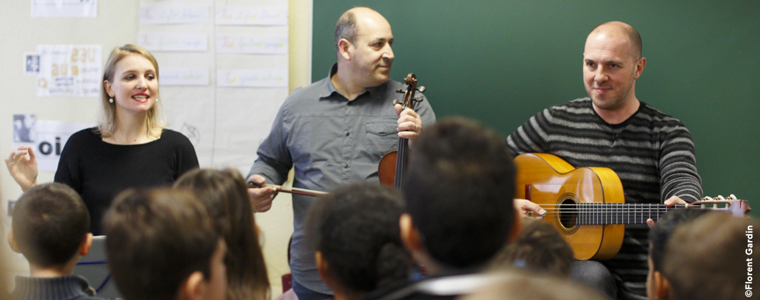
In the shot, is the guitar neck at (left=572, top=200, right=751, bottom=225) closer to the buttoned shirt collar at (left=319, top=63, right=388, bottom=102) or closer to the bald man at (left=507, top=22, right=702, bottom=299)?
the bald man at (left=507, top=22, right=702, bottom=299)

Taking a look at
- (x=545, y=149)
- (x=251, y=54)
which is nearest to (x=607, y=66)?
(x=545, y=149)

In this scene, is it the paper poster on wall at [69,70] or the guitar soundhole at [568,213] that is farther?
the paper poster on wall at [69,70]

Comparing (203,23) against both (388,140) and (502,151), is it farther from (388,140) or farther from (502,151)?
(502,151)

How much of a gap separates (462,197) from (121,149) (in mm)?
1822

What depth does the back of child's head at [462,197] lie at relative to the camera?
918 mm

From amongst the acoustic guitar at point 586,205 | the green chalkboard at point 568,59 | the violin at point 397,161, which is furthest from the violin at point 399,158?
the acoustic guitar at point 586,205

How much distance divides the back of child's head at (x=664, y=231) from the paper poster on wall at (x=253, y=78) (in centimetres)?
204

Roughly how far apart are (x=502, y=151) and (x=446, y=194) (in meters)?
0.14

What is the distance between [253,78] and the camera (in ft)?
9.68

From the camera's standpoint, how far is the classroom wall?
120 inches

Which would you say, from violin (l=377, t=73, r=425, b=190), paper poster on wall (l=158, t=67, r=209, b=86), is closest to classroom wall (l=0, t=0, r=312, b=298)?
paper poster on wall (l=158, t=67, r=209, b=86)

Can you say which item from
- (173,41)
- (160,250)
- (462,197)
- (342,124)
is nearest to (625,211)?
(342,124)

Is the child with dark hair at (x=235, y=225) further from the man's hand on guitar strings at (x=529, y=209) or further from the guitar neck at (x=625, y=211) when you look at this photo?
the guitar neck at (x=625, y=211)

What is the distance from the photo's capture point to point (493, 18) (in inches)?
107
